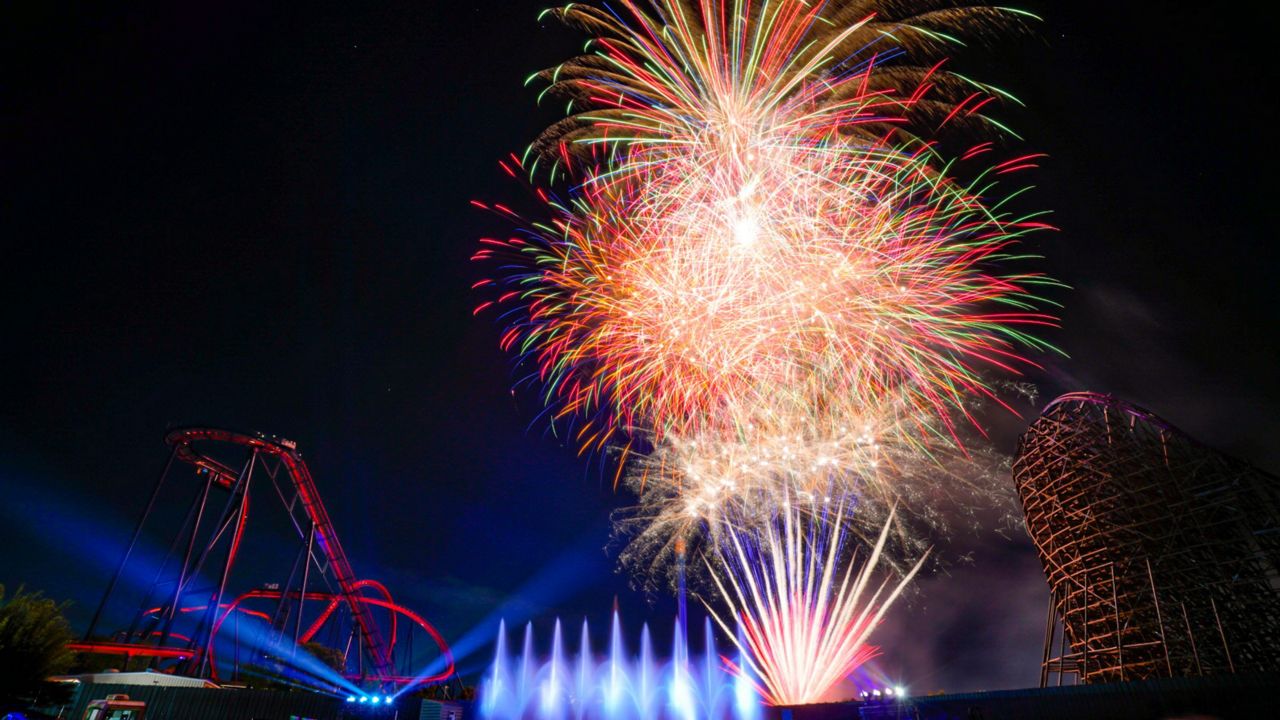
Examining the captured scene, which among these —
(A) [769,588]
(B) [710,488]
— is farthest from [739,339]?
(A) [769,588]

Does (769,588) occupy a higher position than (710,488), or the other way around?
(710,488)

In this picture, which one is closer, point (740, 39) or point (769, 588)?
point (740, 39)

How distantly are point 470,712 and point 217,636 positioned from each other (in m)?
13.9

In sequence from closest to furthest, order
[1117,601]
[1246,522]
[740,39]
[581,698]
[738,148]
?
[740,39], [738,148], [1246,522], [1117,601], [581,698]

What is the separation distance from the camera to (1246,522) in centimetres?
2019

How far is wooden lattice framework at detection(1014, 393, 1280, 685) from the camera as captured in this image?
20.5 metres

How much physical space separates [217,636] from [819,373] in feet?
98.4

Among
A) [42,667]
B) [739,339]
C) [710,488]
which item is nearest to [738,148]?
[739,339]

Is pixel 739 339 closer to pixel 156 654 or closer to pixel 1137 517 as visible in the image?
pixel 1137 517

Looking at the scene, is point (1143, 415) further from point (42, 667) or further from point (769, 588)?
point (42, 667)

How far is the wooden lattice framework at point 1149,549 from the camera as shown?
20547 mm

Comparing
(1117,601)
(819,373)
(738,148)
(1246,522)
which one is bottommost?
(1117,601)

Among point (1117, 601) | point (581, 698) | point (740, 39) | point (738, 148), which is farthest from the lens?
point (581, 698)

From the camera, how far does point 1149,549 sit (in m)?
22.4
